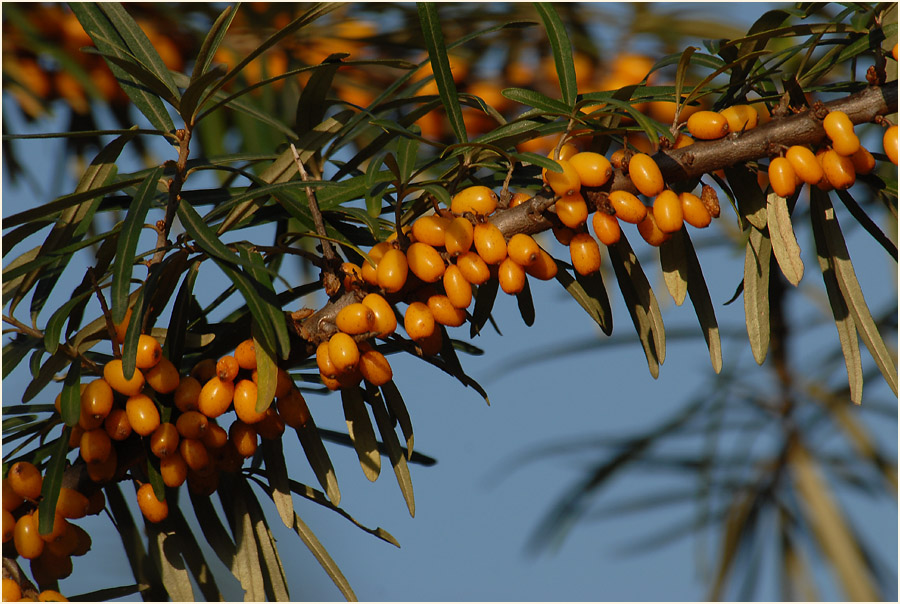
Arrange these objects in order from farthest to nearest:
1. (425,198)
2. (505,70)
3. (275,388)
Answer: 1. (505,70)
2. (425,198)
3. (275,388)

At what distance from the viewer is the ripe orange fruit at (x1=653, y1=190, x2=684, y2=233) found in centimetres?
69

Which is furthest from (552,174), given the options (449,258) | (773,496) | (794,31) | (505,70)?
(773,496)

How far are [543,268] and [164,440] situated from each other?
0.35m

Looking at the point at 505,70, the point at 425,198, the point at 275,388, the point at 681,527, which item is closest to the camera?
the point at 275,388

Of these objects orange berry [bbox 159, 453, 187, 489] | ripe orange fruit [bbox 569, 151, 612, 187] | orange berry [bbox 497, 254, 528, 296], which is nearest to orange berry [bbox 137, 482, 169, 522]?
orange berry [bbox 159, 453, 187, 489]

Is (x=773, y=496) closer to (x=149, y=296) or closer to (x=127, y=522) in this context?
(x=127, y=522)

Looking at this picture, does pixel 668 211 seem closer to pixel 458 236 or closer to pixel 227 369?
pixel 458 236

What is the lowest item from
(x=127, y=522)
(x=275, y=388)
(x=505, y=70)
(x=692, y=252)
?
(x=127, y=522)

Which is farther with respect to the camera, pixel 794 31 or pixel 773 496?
pixel 773 496

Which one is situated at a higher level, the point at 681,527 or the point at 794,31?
the point at 794,31

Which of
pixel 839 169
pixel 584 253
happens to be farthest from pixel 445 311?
pixel 839 169

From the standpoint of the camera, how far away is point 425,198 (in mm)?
764

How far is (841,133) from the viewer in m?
0.67

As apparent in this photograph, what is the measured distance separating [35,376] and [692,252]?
0.59m
